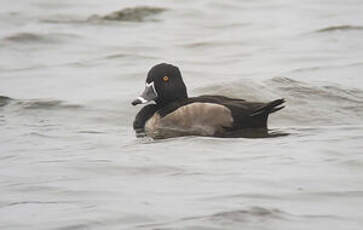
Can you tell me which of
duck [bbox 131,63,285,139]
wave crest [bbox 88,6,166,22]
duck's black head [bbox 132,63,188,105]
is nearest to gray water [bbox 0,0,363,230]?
wave crest [bbox 88,6,166,22]

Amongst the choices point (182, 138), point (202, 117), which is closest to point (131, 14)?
point (202, 117)

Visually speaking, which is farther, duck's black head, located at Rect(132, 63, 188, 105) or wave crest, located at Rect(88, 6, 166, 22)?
wave crest, located at Rect(88, 6, 166, 22)

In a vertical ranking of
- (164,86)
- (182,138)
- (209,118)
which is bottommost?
(182,138)

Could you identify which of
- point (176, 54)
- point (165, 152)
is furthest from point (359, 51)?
point (165, 152)

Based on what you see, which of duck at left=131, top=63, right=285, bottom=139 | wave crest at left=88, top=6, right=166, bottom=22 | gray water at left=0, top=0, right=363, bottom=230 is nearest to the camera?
gray water at left=0, top=0, right=363, bottom=230

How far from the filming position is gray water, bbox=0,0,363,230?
23.4 ft

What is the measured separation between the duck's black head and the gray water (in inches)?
21.1

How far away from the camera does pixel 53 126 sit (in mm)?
11359

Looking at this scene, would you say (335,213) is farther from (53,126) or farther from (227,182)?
(53,126)

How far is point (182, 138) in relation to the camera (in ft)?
33.3

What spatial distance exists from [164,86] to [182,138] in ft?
3.88

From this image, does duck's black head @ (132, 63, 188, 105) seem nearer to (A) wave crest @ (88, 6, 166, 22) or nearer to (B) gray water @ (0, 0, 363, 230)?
(B) gray water @ (0, 0, 363, 230)

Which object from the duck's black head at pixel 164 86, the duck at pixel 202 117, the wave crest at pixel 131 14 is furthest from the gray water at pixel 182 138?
the duck's black head at pixel 164 86

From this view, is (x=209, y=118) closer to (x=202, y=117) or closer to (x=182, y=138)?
(x=202, y=117)
